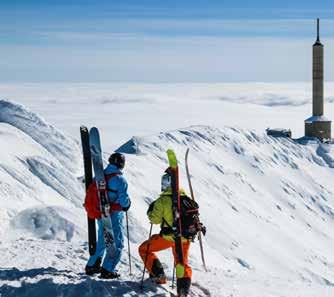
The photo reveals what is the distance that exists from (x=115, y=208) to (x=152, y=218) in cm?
53

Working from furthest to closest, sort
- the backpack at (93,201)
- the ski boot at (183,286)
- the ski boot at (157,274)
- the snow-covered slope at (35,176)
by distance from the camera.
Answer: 1. the snow-covered slope at (35,176)
2. the ski boot at (157,274)
3. the backpack at (93,201)
4. the ski boot at (183,286)

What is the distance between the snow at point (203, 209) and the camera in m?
9.48

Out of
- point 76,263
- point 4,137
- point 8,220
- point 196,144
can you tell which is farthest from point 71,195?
point 196,144

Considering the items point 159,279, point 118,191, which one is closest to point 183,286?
point 159,279

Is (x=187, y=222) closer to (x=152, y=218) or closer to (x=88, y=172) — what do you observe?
(x=152, y=218)

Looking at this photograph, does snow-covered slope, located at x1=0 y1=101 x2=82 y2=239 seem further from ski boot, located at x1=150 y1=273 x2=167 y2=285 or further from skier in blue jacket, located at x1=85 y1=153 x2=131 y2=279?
ski boot, located at x1=150 y1=273 x2=167 y2=285

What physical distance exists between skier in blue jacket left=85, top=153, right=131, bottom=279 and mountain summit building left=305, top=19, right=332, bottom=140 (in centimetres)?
4498

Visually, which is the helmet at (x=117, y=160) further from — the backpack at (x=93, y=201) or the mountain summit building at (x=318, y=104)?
the mountain summit building at (x=318, y=104)

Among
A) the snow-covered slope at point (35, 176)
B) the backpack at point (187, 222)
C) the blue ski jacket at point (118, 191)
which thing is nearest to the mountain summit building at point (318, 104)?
the snow-covered slope at point (35, 176)

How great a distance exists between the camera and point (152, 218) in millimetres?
8586

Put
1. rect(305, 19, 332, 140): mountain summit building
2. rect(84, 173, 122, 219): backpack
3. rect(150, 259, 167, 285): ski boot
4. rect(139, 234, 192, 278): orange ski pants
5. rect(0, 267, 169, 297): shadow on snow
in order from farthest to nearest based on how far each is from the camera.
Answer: rect(305, 19, 332, 140): mountain summit building
rect(150, 259, 167, 285): ski boot
rect(84, 173, 122, 219): backpack
rect(139, 234, 192, 278): orange ski pants
rect(0, 267, 169, 297): shadow on snow

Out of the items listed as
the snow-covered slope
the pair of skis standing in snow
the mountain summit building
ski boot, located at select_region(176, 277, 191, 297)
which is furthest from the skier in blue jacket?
the mountain summit building

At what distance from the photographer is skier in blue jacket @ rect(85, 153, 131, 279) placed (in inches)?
339

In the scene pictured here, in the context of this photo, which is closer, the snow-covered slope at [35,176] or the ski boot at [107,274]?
the ski boot at [107,274]
